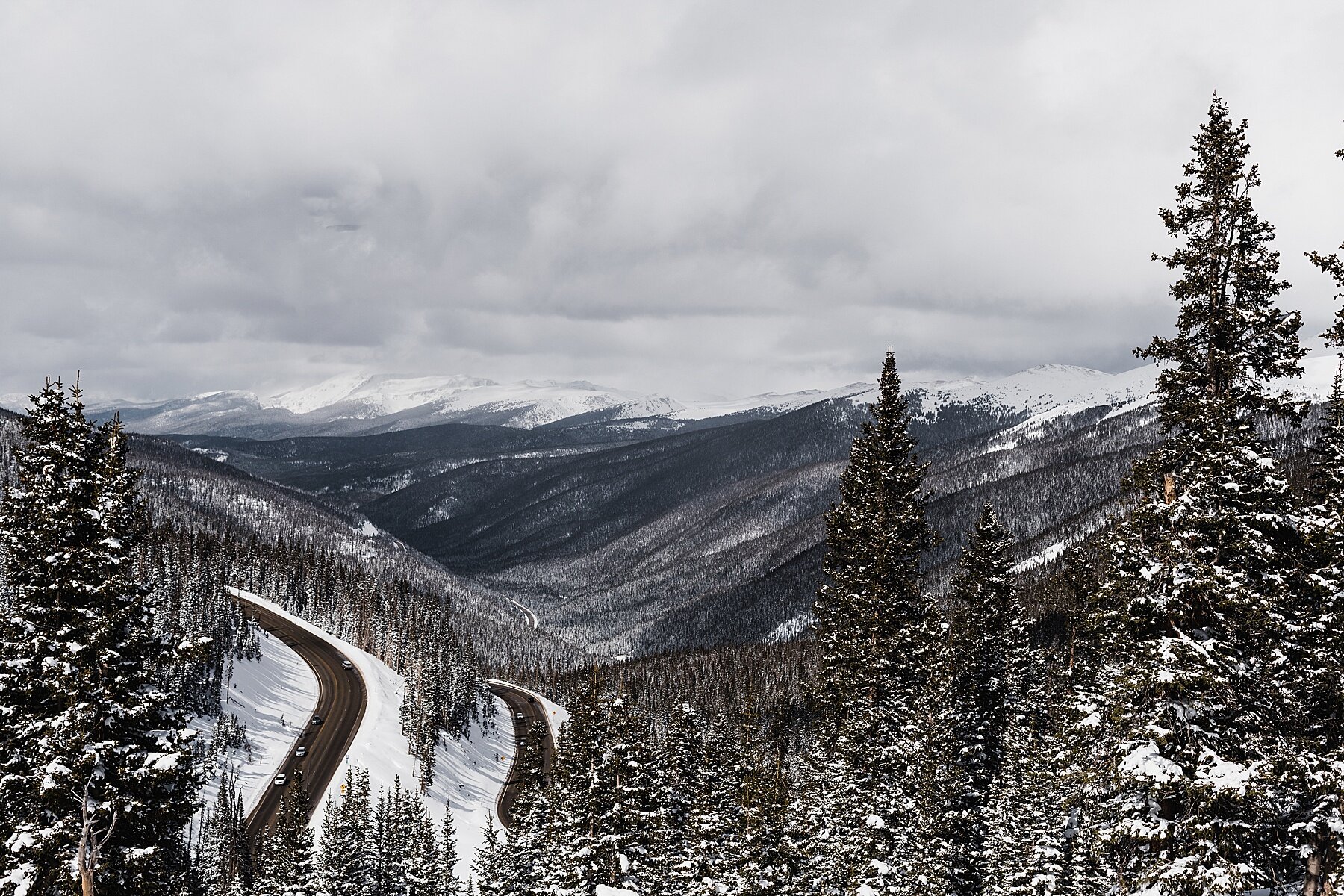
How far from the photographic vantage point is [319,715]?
127125 mm

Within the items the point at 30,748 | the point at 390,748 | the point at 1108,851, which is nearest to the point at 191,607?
the point at 390,748

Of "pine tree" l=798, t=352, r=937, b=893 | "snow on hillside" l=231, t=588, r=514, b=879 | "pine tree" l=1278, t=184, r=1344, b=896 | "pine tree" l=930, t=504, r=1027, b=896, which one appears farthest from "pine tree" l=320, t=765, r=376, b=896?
"pine tree" l=1278, t=184, r=1344, b=896

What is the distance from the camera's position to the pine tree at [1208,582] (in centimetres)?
1516

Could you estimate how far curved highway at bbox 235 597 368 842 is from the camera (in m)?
99.8

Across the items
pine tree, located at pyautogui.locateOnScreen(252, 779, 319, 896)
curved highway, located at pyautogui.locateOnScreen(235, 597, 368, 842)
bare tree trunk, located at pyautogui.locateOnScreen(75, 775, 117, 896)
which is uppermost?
bare tree trunk, located at pyautogui.locateOnScreen(75, 775, 117, 896)

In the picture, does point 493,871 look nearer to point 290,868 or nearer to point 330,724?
point 290,868

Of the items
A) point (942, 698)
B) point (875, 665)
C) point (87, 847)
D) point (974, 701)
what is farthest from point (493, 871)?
point (87, 847)

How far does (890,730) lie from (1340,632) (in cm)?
1505

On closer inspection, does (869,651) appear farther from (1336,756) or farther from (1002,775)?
(1336,756)

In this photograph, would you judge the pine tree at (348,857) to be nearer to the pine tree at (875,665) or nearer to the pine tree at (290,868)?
the pine tree at (290,868)

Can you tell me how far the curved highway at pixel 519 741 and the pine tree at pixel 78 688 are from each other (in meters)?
79.5

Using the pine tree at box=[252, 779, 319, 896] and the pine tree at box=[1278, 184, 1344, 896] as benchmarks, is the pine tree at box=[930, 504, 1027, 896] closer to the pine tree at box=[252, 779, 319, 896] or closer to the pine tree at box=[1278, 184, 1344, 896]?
the pine tree at box=[1278, 184, 1344, 896]

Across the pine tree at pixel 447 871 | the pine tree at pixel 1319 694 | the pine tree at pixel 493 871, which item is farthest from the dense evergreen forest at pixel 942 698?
the pine tree at pixel 447 871

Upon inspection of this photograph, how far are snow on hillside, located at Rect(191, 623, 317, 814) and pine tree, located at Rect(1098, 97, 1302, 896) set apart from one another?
101332 mm
